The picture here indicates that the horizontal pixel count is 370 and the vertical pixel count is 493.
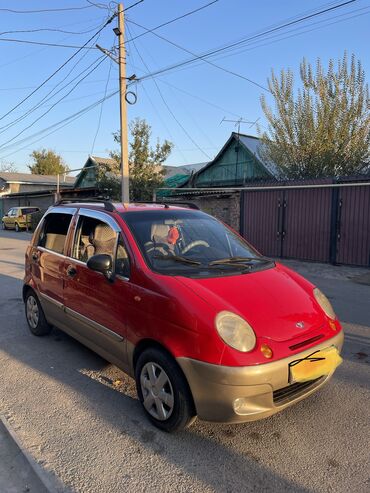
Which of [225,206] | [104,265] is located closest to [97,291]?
[104,265]

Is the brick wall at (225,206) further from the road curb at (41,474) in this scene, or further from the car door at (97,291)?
the road curb at (41,474)

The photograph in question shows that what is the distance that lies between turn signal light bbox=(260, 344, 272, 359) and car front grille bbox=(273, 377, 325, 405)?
0.28 metres

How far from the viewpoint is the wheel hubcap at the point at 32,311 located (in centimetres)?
516

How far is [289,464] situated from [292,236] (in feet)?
35.0

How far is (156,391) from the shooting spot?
2980 mm

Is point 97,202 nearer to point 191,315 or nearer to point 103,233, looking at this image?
point 103,233

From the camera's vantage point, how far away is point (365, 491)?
2369 mm

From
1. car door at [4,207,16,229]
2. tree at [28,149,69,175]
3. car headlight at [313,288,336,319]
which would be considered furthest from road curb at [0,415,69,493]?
tree at [28,149,69,175]

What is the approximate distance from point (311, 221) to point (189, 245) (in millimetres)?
9245

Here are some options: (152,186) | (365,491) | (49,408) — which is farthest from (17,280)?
(152,186)

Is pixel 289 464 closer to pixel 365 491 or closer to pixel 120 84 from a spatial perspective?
pixel 365 491

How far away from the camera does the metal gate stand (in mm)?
11094

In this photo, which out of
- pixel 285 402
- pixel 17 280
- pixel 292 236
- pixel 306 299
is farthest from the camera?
pixel 292 236

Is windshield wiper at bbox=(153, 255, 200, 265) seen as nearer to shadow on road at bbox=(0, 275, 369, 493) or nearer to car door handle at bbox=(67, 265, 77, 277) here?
car door handle at bbox=(67, 265, 77, 277)
